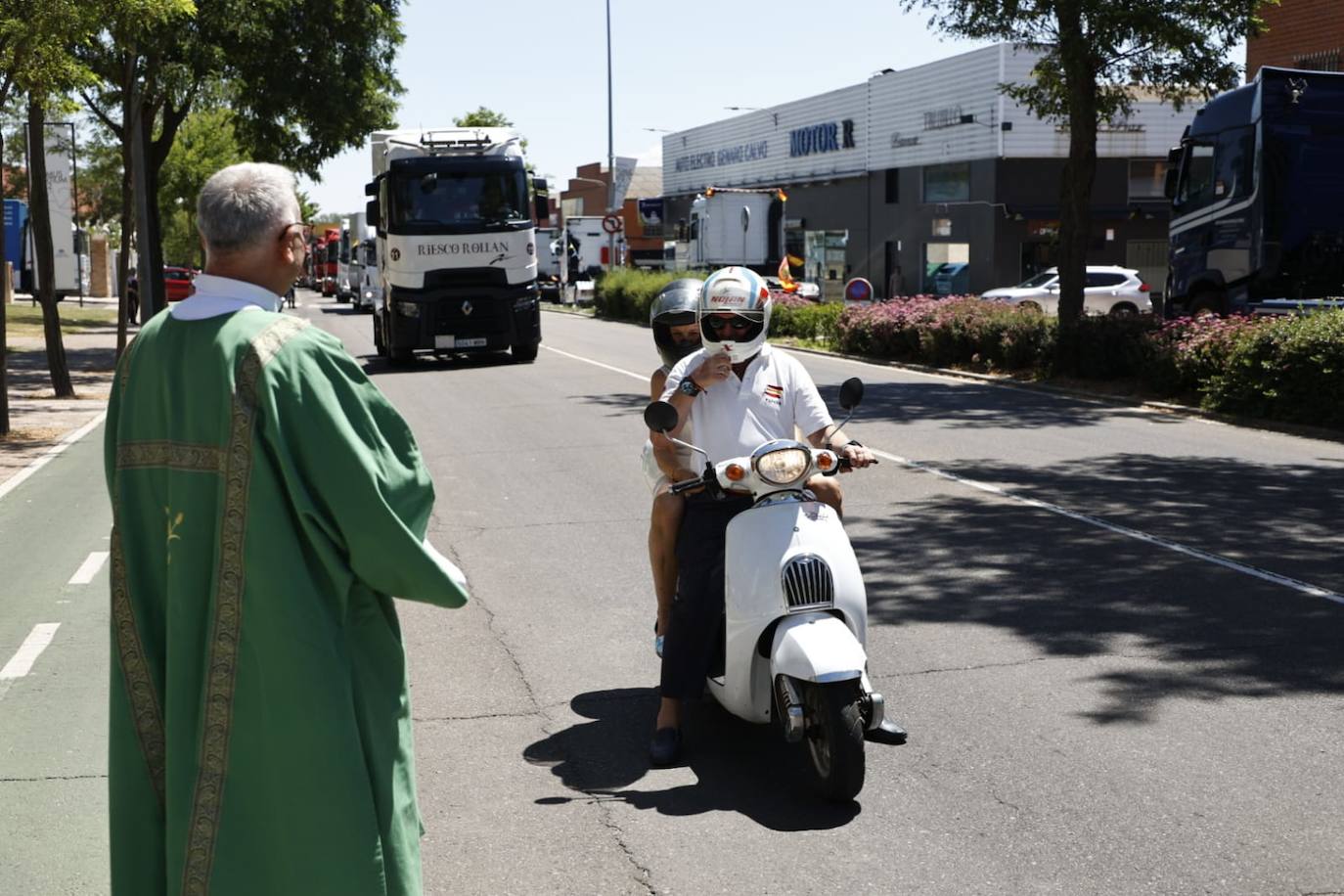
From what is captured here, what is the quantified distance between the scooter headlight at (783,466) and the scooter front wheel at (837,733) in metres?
0.67

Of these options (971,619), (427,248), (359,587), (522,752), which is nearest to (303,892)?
(359,587)

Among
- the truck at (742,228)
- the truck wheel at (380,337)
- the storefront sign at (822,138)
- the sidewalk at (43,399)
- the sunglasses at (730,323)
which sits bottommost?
the sidewalk at (43,399)

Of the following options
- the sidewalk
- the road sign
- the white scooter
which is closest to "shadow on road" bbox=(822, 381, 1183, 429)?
the sidewalk

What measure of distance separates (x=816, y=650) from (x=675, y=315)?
5.80ft

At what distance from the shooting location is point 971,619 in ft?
24.5

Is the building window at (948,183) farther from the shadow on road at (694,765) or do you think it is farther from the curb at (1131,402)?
the shadow on road at (694,765)

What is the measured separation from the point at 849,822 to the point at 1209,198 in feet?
63.2

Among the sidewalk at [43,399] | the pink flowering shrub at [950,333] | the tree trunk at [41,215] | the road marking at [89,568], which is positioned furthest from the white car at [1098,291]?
the road marking at [89,568]

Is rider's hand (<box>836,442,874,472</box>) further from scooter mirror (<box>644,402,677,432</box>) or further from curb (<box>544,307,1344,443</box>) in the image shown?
curb (<box>544,307,1344,443</box>)

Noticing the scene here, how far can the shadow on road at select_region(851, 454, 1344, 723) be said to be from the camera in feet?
21.5

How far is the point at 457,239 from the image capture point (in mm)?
25250

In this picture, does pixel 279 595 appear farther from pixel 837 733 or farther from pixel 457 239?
pixel 457 239

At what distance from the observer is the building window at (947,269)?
1930 inches

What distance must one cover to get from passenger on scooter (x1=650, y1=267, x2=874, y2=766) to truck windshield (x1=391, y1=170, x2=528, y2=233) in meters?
20.2
